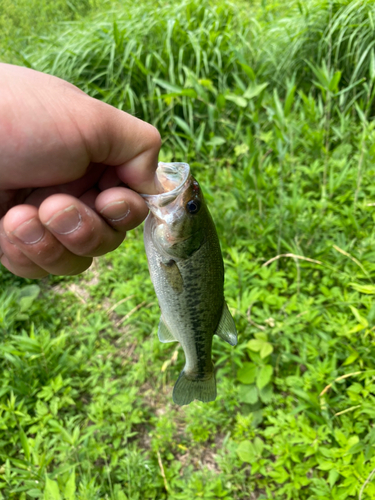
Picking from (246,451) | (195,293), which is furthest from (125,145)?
(246,451)

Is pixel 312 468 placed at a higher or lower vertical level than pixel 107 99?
lower

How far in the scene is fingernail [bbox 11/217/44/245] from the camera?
1.53m

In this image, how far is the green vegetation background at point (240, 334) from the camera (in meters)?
2.38

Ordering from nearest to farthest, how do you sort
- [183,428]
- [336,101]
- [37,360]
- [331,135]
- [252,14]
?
[183,428] < [37,360] < [331,135] < [336,101] < [252,14]

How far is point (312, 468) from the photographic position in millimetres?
2389

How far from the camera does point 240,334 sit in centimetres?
→ 295

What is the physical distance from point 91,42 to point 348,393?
6.28 metres

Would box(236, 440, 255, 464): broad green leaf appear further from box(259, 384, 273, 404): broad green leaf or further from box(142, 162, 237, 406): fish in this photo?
box(142, 162, 237, 406): fish

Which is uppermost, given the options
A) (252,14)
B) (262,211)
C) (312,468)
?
(252,14)

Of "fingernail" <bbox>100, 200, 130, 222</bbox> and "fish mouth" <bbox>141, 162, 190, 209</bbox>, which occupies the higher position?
"fish mouth" <bbox>141, 162, 190, 209</bbox>

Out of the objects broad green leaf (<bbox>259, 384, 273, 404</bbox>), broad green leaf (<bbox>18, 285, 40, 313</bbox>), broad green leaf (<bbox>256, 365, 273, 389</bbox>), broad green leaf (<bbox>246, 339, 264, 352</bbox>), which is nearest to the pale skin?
broad green leaf (<bbox>246, 339, 264, 352</bbox>)

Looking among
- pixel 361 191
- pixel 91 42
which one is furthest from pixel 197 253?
pixel 91 42

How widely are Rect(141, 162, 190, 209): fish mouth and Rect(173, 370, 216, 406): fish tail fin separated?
3.24 ft

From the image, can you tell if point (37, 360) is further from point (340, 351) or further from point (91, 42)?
point (91, 42)
